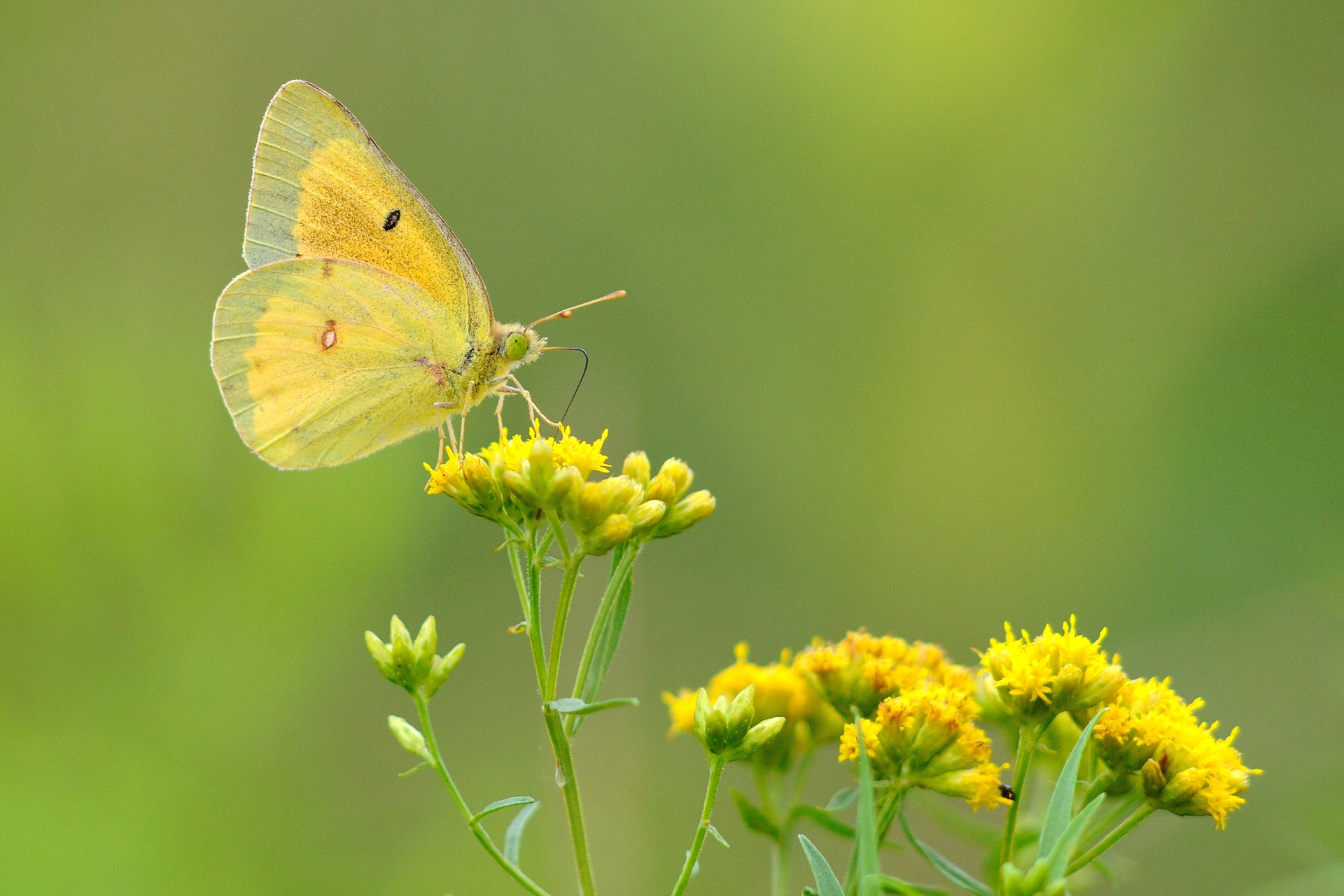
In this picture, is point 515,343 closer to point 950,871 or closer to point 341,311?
point 341,311

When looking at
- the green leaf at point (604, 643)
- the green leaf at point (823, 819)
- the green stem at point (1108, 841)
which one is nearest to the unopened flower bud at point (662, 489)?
the green leaf at point (604, 643)

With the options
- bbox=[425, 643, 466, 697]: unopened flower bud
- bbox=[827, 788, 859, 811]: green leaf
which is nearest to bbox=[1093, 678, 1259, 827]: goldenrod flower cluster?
bbox=[827, 788, 859, 811]: green leaf

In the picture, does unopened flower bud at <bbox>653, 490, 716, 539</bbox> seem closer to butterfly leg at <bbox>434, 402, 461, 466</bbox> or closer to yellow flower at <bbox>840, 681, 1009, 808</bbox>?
yellow flower at <bbox>840, 681, 1009, 808</bbox>

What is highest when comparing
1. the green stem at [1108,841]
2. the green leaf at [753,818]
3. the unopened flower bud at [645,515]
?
the unopened flower bud at [645,515]

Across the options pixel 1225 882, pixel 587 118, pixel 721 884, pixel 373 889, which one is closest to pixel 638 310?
pixel 587 118

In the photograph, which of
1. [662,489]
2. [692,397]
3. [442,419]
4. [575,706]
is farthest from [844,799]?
[692,397]

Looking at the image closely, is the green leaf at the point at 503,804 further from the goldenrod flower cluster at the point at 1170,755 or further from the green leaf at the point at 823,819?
the goldenrod flower cluster at the point at 1170,755
